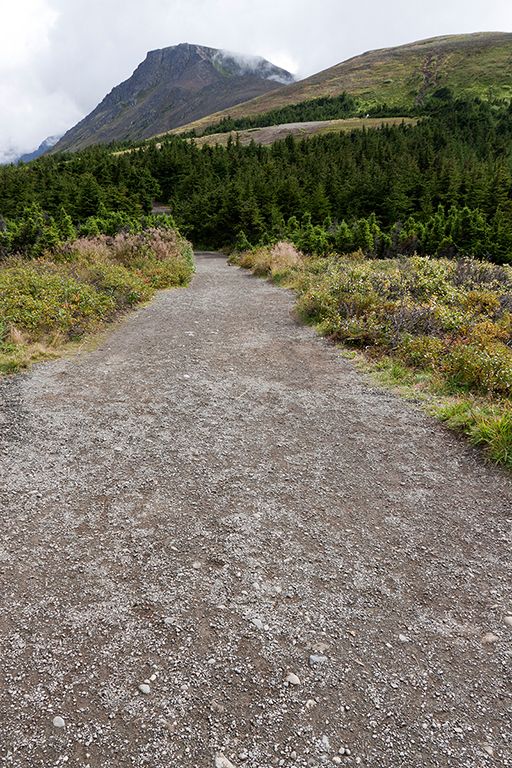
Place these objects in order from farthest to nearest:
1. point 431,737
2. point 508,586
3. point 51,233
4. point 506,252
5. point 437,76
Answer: point 437,76
point 506,252
point 51,233
point 508,586
point 431,737

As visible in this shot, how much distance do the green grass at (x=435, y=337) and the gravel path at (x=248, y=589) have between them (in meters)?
0.55

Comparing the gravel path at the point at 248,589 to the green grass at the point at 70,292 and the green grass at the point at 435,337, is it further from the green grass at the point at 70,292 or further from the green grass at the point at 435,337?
the green grass at the point at 70,292

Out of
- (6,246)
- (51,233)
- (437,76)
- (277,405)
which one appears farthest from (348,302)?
(437,76)

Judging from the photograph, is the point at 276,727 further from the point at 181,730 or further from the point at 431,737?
the point at 431,737

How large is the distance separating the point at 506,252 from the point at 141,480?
81.5 ft

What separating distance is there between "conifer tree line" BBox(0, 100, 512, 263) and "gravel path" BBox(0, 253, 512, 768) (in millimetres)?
Result: 15051

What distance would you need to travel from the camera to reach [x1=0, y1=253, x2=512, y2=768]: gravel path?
2010 mm

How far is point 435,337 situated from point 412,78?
6383 inches

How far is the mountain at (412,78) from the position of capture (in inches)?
4259

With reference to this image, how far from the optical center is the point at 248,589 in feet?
9.20

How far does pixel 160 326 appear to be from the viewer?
32.2 ft

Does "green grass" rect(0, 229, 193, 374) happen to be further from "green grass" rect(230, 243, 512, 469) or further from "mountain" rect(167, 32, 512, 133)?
"mountain" rect(167, 32, 512, 133)

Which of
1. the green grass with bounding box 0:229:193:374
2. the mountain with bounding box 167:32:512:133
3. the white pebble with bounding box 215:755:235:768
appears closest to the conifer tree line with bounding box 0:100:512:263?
the green grass with bounding box 0:229:193:374

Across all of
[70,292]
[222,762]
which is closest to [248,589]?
[222,762]
